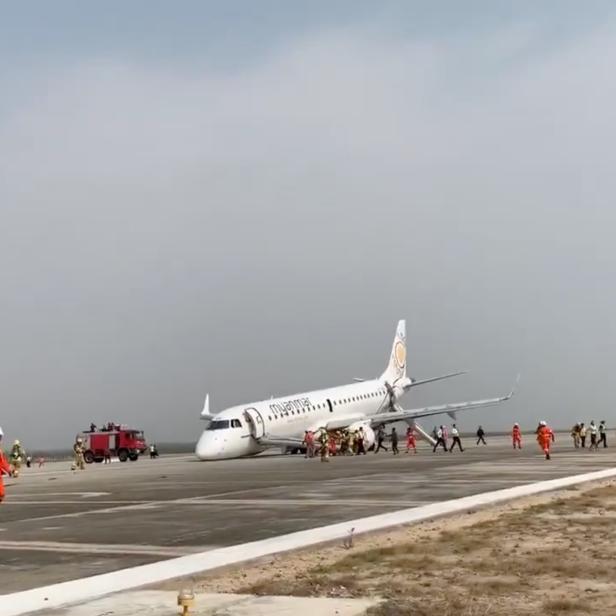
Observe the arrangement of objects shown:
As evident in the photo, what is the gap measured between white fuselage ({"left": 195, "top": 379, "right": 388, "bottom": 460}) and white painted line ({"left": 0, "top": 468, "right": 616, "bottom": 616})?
31.1 meters

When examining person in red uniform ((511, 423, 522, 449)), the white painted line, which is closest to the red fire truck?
person in red uniform ((511, 423, 522, 449))

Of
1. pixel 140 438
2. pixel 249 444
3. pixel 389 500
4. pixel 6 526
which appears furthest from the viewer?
pixel 140 438

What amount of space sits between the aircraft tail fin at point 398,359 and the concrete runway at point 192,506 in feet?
129

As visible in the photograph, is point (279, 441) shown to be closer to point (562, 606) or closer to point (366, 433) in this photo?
point (366, 433)

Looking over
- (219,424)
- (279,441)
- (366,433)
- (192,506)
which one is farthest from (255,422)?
(192,506)

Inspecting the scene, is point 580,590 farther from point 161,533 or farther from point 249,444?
point 249,444

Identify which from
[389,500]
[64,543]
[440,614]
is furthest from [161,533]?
[440,614]

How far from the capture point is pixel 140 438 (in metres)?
70.5

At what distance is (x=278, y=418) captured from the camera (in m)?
51.1

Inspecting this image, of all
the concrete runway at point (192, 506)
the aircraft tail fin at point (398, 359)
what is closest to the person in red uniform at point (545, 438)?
the concrete runway at point (192, 506)

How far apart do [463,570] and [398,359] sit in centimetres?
6643

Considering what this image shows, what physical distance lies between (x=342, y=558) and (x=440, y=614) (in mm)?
3528

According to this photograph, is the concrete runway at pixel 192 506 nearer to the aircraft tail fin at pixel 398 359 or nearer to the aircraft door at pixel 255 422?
the aircraft door at pixel 255 422

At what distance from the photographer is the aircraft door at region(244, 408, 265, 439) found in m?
49.1
